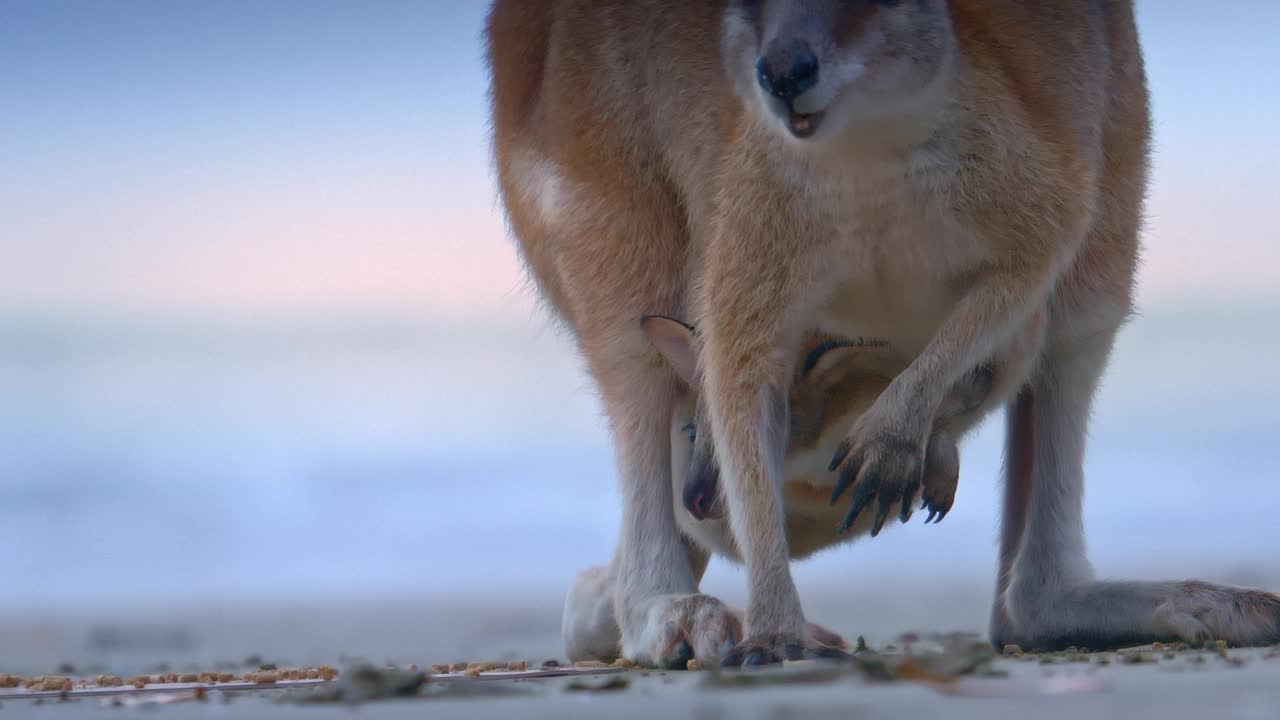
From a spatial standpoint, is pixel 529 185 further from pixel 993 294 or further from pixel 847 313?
pixel 993 294

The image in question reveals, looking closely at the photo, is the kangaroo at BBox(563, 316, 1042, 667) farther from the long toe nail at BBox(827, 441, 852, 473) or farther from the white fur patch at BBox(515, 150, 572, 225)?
the white fur patch at BBox(515, 150, 572, 225)

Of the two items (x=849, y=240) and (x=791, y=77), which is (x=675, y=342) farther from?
(x=791, y=77)

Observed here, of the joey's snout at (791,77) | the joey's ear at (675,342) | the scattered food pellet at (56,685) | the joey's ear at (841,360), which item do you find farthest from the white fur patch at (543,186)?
the scattered food pellet at (56,685)

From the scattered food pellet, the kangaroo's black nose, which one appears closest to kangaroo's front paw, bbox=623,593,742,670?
the kangaroo's black nose

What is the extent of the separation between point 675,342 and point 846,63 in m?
0.98

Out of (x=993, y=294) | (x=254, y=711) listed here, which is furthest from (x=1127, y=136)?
(x=254, y=711)

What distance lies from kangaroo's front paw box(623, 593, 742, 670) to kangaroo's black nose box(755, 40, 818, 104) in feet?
3.84

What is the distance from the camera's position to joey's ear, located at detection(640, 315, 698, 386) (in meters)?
3.94

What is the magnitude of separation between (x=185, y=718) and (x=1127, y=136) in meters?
2.87

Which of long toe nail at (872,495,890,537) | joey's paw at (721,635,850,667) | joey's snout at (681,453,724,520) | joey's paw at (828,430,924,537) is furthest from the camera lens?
joey's snout at (681,453,724,520)

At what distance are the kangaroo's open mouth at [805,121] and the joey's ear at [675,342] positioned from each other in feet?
2.58

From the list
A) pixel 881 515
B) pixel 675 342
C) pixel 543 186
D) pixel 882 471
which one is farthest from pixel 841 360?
pixel 543 186

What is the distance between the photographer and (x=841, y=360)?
13.0 ft

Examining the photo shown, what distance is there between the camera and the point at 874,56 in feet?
10.9
